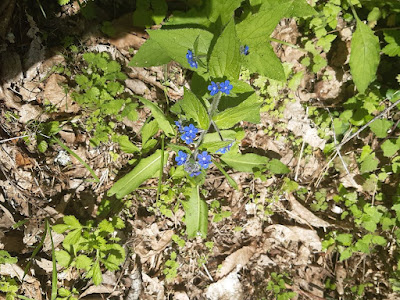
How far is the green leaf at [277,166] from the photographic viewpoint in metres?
3.82

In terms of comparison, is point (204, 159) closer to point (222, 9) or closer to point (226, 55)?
point (226, 55)

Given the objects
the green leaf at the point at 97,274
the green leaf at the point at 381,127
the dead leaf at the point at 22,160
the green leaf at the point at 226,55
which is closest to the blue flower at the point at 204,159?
the green leaf at the point at 226,55

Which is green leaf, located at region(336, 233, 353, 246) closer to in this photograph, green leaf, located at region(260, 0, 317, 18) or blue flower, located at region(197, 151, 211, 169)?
blue flower, located at region(197, 151, 211, 169)

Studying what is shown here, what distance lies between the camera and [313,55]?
4059 millimetres

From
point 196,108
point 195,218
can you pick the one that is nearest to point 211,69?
point 196,108

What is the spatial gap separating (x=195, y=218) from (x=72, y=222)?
4.20 feet

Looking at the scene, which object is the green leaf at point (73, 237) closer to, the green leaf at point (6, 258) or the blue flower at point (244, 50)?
the green leaf at point (6, 258)

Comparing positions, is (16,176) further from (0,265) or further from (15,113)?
(0,265)

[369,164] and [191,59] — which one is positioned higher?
[191,59]

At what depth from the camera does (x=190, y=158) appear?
300 centimetres

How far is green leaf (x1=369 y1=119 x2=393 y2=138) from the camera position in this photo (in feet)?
12.5

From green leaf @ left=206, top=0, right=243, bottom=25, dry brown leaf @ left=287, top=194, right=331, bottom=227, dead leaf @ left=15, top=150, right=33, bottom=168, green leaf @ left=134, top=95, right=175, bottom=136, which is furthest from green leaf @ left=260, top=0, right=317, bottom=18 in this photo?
dead leaf @ left=15, top=150, right=33, bottom=168

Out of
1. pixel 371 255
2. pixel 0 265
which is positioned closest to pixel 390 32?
pixel 371 255

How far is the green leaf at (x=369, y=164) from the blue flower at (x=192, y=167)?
A: 2.35 m
